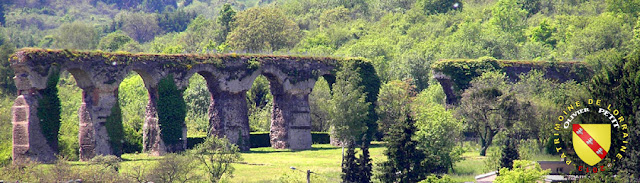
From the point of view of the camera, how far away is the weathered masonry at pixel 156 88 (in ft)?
171

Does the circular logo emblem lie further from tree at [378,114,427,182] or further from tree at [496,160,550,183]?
tree at [378,114,427,182]

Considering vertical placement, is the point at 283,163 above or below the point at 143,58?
below

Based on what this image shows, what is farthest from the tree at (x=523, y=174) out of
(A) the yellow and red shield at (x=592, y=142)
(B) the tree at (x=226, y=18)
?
(B) the tree at (x=226, y=18)

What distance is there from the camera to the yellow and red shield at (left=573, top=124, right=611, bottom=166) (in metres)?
40.5

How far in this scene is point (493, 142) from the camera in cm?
6178

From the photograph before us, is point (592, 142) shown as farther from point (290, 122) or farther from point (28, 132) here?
point (28, 132)

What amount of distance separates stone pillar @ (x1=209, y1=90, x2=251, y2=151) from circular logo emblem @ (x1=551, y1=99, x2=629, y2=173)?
85.3 feet

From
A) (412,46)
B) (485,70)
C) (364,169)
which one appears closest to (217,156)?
(364,169)

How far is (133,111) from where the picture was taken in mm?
78688

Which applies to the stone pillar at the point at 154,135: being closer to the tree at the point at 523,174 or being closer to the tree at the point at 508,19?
the tree at the point at 523,174

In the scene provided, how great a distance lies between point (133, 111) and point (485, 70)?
97.6ft

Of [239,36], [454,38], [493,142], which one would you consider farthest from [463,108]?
[239,36]

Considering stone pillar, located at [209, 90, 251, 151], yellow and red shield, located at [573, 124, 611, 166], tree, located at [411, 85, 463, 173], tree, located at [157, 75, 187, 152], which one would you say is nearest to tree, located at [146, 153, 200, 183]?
tree, located at [411, 85, 463, 173]

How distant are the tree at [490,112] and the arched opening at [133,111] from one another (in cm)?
2113
